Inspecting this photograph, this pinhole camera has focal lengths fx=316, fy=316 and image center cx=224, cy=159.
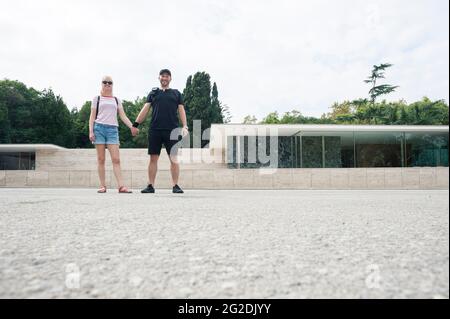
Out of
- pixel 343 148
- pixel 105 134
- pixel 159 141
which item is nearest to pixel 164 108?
pixel 159 141

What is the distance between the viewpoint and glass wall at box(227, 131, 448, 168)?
20.0 m

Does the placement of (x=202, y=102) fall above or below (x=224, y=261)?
above

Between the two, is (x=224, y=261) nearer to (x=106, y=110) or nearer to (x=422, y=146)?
(x=106, y=110)

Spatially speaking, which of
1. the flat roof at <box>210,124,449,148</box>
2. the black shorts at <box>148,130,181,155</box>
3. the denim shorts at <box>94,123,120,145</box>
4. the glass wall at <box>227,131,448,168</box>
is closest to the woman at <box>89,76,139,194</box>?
the denim shorts at <box>94,123,120,145</box>

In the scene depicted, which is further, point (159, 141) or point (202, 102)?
point (202, 102)

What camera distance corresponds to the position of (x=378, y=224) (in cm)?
188

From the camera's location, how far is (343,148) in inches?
815

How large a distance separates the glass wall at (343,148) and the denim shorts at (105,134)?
14075mm

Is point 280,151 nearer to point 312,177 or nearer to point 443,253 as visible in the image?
point 312,177

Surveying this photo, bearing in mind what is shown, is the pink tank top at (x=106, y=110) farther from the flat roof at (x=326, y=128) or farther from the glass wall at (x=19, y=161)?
the glass wall at (x=19, y=161)

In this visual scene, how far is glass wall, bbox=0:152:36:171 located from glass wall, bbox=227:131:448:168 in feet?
52.8

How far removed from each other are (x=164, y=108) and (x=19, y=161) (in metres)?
24.6

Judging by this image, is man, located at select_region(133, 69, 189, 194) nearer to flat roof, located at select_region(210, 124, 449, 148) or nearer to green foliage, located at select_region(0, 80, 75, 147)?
flat roof, located at select_region(210, 124, 449, 148)
